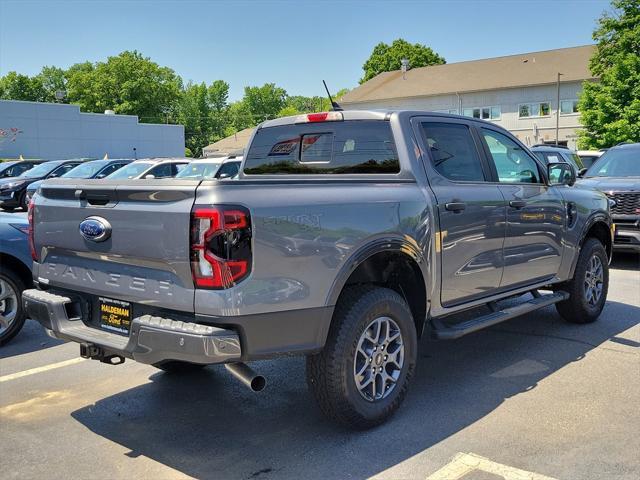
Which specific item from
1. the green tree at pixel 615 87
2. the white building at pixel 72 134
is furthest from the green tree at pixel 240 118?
the green tree at pixel 615 87

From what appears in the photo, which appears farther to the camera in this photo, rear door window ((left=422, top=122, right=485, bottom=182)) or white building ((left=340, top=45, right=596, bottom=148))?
white building ((left=340, top=45, right=596, bottom=148))

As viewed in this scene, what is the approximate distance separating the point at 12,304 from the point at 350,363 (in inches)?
153

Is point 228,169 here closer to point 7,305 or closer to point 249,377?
point 7,305

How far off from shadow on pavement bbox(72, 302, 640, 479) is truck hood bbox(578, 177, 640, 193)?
15.6ft

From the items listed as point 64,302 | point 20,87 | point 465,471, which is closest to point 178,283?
point 64,302

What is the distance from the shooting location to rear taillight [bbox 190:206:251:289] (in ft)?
10.5

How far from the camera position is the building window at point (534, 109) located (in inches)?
1987

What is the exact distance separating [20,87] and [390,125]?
10750cm

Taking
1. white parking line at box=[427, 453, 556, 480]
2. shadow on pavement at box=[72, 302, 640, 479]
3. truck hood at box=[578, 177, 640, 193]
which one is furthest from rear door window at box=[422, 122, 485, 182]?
truck hood at box=[578, 177, 640, 193]

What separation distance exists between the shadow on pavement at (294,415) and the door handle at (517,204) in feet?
4.32

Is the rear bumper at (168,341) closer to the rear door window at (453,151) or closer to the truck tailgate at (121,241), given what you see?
the truck tailgate at (121,241)

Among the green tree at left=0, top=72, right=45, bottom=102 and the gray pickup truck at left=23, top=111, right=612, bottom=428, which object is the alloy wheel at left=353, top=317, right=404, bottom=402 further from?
the green tree at left=0, top=72, right=45, bottom=102

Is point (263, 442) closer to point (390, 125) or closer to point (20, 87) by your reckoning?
point (390, 125)

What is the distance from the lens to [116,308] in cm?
368
